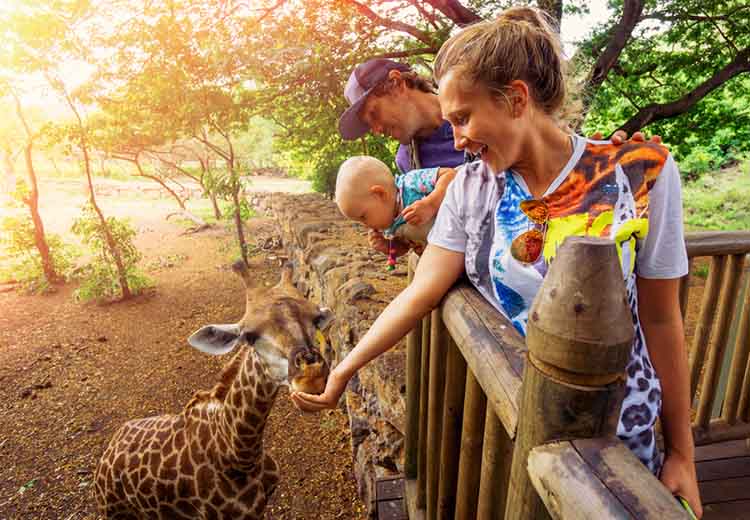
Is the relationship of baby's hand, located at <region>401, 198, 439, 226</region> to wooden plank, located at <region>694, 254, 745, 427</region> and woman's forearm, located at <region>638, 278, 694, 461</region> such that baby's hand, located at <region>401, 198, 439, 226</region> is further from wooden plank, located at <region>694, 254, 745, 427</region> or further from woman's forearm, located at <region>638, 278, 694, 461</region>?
wooden plank, located at <region>694, 254, 745, 427</region>

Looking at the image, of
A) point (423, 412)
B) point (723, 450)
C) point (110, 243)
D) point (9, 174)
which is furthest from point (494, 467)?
point (9, 174)

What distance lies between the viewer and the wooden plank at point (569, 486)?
1.86 ft

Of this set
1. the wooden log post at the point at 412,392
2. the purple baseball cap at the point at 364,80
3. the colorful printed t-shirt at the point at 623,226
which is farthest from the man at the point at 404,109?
the colorful printed t-shirt at the point at 623,226

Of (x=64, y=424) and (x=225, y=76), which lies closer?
(x=64, y=424)

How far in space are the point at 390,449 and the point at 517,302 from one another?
184cm

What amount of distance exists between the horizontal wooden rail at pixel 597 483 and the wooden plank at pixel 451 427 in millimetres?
655

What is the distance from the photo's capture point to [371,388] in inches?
122

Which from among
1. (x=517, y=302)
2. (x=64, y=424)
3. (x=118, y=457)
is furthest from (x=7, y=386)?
(x=517, y=302)

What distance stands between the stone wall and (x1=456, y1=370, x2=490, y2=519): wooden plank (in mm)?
1127

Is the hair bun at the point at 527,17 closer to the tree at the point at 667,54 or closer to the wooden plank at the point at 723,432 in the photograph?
the wooden plank at the point at 723,432

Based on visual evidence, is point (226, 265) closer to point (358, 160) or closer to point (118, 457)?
point (118, 457)

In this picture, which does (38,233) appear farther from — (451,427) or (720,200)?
(720,200)

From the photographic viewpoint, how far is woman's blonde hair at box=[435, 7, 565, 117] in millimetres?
1062

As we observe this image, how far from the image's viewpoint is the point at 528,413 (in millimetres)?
724
